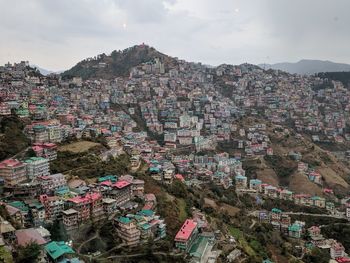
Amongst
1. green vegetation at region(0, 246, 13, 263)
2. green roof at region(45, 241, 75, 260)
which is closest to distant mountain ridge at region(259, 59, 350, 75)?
green roof at region(45, 241, 75, 260)

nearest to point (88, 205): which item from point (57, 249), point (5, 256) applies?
point (57, 249)

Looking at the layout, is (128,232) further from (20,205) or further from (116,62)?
(116,62)

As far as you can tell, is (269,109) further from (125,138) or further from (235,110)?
(125,138)

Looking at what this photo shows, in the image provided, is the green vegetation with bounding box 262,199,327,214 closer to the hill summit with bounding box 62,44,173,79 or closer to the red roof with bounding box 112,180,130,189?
the red roof with bounding box 112,180,130,189

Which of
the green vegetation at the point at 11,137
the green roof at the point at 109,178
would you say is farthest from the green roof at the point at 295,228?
the green vegetation at the point at 11,137

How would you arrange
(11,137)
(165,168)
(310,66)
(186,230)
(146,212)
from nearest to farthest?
1. (186,230)
2. (146,212)
3. (11,137)
4. (165,168)
5. (310,66)
